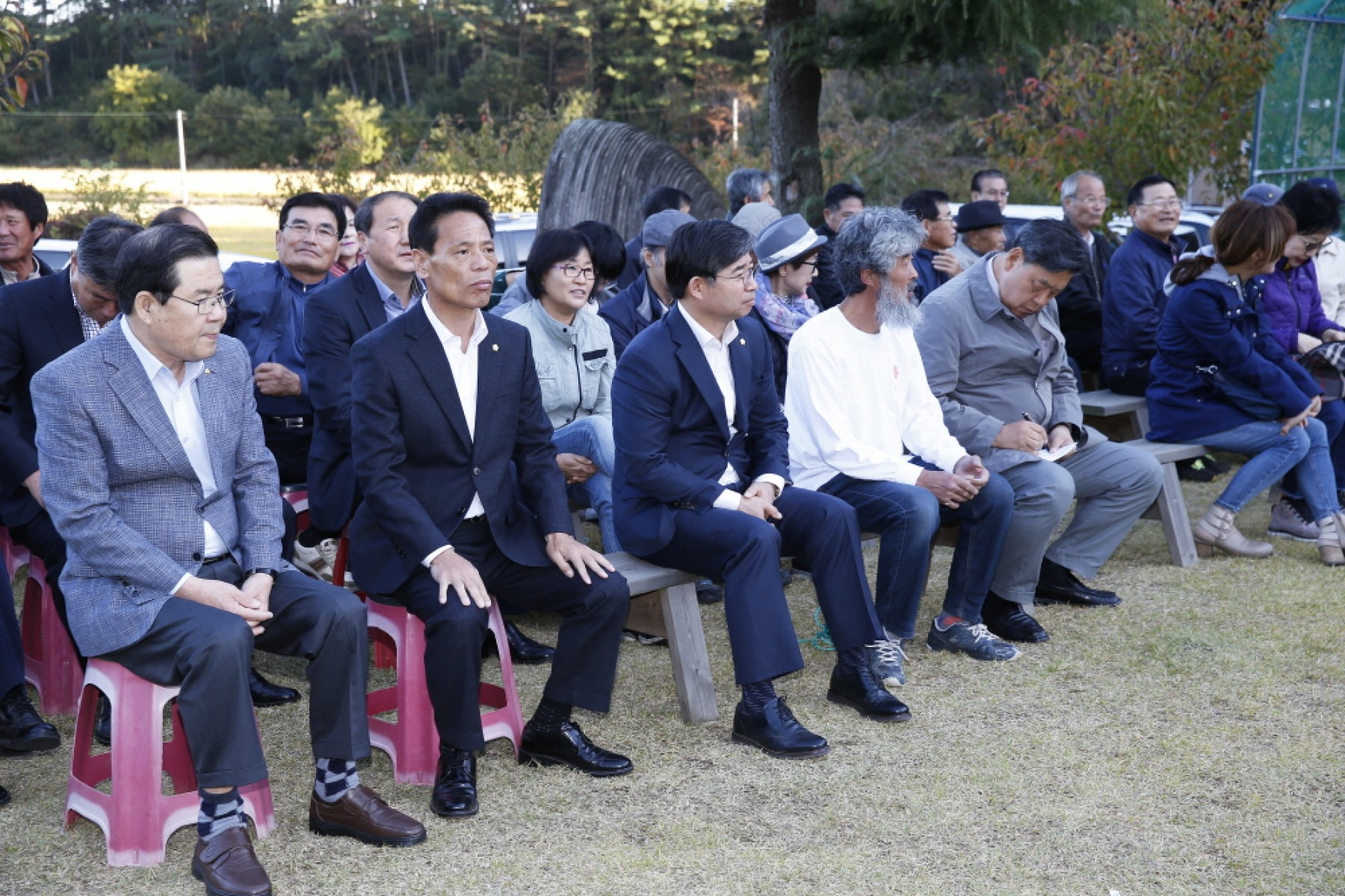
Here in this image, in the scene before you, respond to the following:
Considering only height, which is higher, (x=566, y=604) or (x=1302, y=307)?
(x=1302, y=307)

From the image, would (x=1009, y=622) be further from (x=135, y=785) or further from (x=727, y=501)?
(x=135, y=785)

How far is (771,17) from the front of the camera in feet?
34.1

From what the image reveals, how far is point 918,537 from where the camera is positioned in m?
4.64

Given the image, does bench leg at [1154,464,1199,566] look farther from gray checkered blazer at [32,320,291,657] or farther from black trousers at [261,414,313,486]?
gray checkered blazer at [32,320,291,657]

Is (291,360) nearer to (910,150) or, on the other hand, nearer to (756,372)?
(756,372)

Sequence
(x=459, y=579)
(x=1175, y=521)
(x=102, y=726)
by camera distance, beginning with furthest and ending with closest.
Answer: (x=1175, y=521) < (x=102, y=726) < (x=459, y=579)

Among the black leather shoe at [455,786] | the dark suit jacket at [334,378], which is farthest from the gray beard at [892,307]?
the black leather shoe at [455,786]

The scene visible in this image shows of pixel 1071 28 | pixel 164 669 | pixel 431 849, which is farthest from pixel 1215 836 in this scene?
pixel 1071 28

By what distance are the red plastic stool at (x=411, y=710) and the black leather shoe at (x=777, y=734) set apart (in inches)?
27.6

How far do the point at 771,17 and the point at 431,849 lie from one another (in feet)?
27.8

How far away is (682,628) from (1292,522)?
3619 mm

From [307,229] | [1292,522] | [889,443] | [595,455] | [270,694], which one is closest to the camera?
[270,694]

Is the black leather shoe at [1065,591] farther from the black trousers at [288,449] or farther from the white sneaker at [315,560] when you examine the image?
the black trousers at [288,449]

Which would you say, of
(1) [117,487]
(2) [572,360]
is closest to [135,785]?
(1) [117,487]
